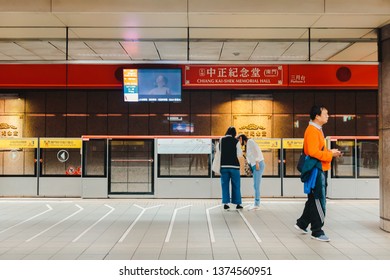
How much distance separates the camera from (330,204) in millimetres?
9891

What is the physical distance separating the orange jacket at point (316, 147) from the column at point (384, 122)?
134 cm

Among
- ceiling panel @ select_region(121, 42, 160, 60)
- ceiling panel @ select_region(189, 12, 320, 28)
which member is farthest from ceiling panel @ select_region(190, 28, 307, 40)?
ceiling panel @ select_region(121, 42, 160, 60)

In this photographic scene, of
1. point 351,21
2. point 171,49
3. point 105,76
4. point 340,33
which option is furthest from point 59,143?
point 351,21

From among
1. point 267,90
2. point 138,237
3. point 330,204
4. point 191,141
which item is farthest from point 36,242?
point 267,90

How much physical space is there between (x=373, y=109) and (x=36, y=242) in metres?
9.62

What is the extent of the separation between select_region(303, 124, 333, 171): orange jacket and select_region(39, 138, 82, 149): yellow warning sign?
717cm

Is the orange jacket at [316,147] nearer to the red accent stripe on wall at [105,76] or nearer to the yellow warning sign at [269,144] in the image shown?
the yellow warning sign at [269,144]

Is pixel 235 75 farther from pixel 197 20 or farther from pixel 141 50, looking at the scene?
pixel 197 20

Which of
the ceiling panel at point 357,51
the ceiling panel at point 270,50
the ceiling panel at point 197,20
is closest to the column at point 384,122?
the ceiling panel at point 197,20

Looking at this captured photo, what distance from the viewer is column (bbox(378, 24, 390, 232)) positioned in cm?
666

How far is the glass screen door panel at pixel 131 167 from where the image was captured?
11.1 metres
